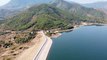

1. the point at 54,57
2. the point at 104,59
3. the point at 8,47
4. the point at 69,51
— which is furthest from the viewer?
the point at 8,47

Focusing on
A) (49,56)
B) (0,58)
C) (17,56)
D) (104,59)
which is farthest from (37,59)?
(104,59)

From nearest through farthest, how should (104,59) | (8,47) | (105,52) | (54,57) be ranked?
(104,59) → (54,57) → (105,52) → (8,47)

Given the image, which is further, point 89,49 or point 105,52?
point 89,49

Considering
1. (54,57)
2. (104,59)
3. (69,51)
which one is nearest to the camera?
(104,59)

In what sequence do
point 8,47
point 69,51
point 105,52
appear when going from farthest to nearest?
point 8,47
point 69,51
point 105,52

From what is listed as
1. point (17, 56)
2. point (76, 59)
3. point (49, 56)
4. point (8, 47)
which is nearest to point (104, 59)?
point (76, 59)

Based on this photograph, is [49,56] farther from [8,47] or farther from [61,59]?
[8,47]

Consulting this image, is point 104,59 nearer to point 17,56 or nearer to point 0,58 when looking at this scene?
point 17,56

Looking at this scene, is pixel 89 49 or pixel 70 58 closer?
pixel 70 58

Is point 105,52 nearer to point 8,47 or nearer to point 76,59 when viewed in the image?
point 76,59
